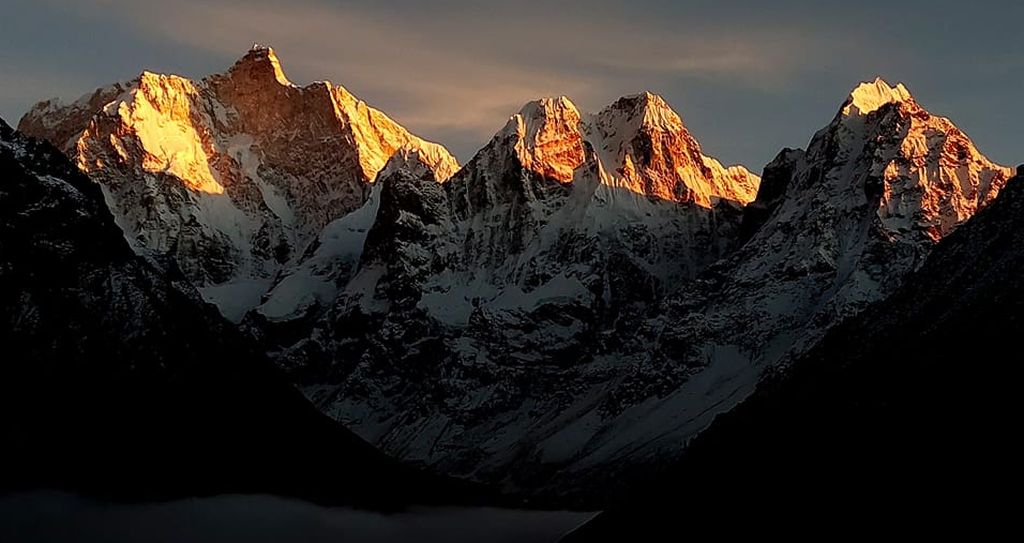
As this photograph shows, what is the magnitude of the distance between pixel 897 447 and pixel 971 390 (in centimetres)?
792

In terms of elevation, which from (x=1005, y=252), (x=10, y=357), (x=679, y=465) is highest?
(x=10, y=357)

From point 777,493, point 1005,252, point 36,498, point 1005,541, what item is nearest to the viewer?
point 1005,541

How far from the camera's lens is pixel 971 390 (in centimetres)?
13712

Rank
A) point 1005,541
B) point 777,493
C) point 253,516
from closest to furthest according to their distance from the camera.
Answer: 1. point 1005,541
2. point 777,493
3. point 253,516

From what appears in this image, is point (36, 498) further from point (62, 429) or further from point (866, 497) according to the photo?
A: point (866, 497)

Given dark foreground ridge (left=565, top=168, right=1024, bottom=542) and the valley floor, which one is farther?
the valley floor

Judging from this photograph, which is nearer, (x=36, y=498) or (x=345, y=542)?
(x=36, y=498)

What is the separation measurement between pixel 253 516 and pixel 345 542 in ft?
39.1

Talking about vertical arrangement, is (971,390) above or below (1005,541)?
above

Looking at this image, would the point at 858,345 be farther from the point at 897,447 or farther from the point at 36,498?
the point at 36,498

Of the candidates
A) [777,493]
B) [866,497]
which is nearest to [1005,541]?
[866,497]

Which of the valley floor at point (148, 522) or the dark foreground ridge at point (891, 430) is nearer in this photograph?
the dark foreground ridge at point (891, 430)

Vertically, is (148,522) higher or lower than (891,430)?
higher

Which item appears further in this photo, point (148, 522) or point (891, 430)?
point (148, 522)
